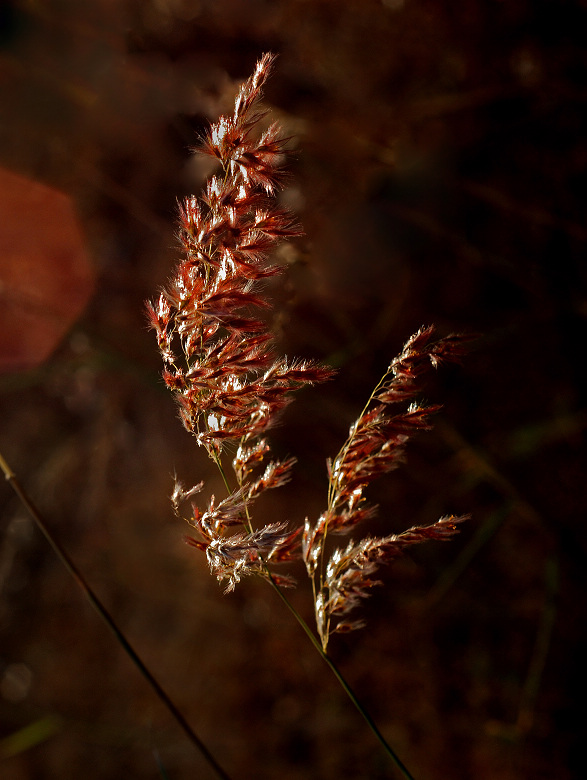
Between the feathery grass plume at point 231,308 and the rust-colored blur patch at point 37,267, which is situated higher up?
the rust-colored blur patch at point 37,267

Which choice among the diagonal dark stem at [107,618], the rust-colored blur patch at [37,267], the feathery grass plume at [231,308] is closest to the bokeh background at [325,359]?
the rust-colored blur patch at [37,267]

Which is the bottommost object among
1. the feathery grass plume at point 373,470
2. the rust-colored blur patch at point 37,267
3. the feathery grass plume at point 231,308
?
the feathery grass plume at point 373,470

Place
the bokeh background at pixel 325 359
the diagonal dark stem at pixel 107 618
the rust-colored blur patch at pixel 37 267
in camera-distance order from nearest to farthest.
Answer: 1. the diagonal dark stem at pixel 107 618
2. the bokeh background at pixel 325 359
3. the rust-colored blur patch at pixel 37 267

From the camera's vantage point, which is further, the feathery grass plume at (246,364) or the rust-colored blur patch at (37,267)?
the rust-colored blur patch at (37,267)

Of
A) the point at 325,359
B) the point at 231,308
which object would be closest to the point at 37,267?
the point at 325,359

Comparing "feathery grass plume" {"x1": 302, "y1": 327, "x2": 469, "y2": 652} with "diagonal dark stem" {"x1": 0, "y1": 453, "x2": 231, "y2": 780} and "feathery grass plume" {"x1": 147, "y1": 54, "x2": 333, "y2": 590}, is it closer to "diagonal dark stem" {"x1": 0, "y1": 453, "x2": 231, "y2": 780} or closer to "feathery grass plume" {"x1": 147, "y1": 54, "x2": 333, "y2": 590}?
"feathery grass plume" {"x1": 147, "y1": 54, "x2": 333, "y2": 590}

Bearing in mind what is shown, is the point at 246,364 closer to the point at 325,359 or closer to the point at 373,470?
the point at 373,470

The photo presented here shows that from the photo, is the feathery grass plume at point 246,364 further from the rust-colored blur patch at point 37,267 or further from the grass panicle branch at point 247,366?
the rust-colored blur patch at point 37,267
